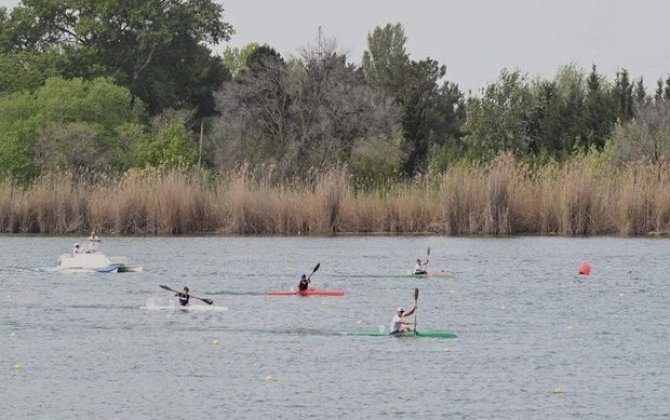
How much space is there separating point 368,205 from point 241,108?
3295 cm

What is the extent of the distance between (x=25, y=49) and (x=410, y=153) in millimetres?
30563

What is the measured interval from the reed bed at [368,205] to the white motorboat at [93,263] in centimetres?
1553

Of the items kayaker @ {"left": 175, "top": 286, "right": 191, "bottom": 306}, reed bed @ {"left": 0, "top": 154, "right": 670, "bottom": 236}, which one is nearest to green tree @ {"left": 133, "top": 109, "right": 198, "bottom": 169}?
reed bed @ {"left": 0, "top": 154, "right": 670, "bottom": 236}

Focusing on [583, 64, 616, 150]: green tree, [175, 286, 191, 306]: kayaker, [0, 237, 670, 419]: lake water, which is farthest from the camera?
[583, 64, 616, 150]: green tree

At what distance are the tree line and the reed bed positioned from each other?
50.8 ft

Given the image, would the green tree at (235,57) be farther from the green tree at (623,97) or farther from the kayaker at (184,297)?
the kayaker at (184,297)

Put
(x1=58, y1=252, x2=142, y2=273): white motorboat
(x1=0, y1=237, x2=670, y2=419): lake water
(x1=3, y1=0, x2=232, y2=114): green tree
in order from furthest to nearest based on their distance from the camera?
(x1=3, y1=0, x2=232, y2=114): green tree, (x1=58, y1=252, x2=142, y2=273): white motorboat, (x1=0, y1=237, x2=670, y2=419): lake water

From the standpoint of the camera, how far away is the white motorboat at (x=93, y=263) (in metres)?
53.6

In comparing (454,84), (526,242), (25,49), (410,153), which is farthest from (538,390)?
(454,84)

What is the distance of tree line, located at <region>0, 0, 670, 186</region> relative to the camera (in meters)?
93.6

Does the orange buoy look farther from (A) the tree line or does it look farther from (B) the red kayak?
(A) the tree line

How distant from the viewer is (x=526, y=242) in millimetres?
65312

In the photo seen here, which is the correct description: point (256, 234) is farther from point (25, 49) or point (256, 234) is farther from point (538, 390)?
point (25, 49)

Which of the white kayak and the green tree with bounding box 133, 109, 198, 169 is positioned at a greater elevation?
the green tree with bounding box 133, 109, 198, 169
